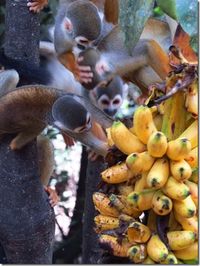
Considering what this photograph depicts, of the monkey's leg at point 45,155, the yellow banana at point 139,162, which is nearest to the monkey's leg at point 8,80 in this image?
the monkey's leg at point 45,155

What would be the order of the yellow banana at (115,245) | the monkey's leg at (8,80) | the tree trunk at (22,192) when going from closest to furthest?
the yellow banana at (115,245) < the tree trunk at (22,192) < the monkey's leg at (8,80)

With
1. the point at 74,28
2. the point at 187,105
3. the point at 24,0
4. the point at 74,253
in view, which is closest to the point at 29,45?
the point at 24,0

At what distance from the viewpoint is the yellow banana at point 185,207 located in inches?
40.8

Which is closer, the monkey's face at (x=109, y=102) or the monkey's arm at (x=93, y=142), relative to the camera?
Answer: the monkey's arm at (x=93, y=142)

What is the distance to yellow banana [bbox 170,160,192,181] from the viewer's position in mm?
1032

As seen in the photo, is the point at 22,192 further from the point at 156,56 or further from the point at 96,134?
the point at 156,56

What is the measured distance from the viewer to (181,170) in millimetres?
1035

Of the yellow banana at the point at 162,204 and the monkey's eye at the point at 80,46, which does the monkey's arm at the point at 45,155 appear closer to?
the monkey's eye at the point at 80,46

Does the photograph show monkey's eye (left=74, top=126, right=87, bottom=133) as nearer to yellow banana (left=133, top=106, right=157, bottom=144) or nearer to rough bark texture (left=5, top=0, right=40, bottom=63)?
rough bark texture (left=5, top=0, right=40, bottom=63)

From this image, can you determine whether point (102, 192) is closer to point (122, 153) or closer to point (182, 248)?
point (122, 153)

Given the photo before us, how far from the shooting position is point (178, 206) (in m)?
1.05

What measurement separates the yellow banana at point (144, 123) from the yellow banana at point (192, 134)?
0.06 m

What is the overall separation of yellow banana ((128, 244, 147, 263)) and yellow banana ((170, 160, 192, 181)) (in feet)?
0.50

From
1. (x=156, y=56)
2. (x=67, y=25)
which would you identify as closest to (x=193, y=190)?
(x=156, y=56)
